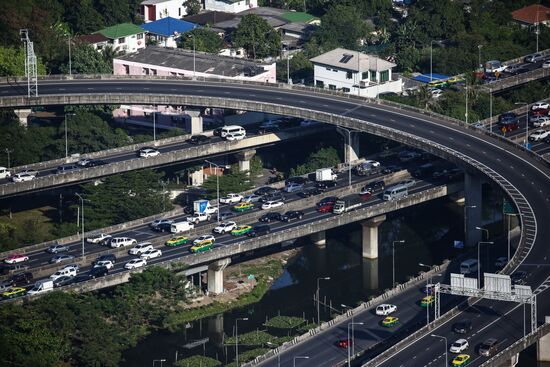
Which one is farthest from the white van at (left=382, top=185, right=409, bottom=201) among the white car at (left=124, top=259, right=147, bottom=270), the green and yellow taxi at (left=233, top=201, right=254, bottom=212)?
the white car at (left=124, top=259, right=147, bottom=270)

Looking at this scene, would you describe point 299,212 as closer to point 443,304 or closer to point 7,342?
point 443,304

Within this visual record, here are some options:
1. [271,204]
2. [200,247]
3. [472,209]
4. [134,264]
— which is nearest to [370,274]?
[271,204]

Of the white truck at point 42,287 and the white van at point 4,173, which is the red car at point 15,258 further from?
the white van at point 4,173

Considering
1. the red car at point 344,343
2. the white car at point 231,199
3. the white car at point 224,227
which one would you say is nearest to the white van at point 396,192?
the white car at point 231,199

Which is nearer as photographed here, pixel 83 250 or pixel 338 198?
pixel 83 250

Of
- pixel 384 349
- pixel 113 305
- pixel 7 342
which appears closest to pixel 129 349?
pixel 113 305

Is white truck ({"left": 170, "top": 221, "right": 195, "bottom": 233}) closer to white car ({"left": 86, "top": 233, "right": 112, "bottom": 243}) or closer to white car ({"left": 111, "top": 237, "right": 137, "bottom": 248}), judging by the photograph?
white car ({"left": 111, "top": 237, "right": 137, "bottom": 248})
